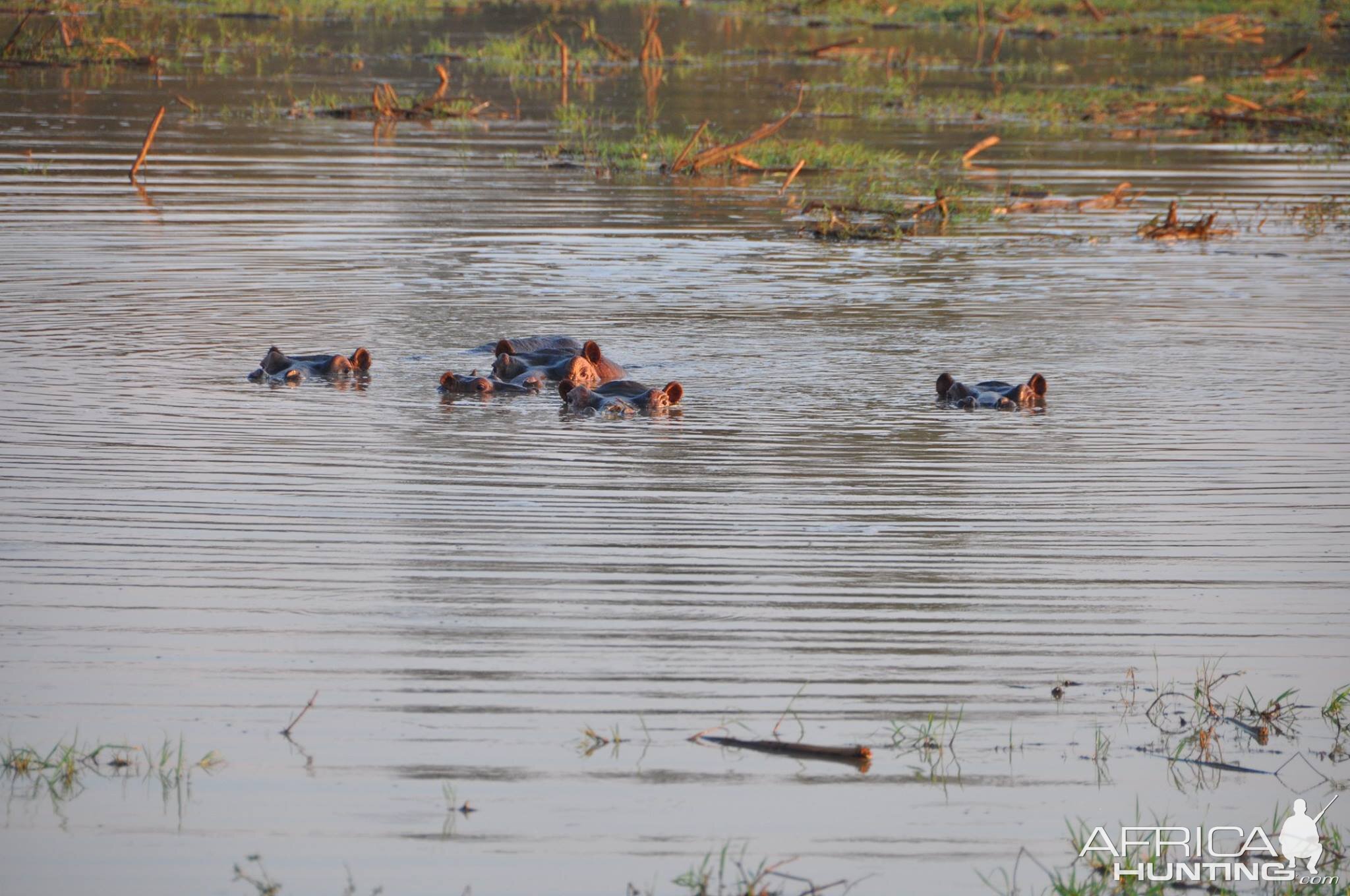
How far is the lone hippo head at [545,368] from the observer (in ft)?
34.5

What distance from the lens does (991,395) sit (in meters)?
10.6

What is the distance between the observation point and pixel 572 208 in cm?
1902

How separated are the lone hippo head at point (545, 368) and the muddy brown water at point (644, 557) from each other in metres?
0.29

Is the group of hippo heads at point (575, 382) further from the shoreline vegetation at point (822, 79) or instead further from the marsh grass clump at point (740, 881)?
the shoreline vegetation at point (822, 79)

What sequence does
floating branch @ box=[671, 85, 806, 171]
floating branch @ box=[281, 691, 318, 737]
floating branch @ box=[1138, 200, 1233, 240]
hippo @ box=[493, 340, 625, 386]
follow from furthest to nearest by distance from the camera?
floating branch @ box=[671, 85, 806, 171] < floating branch @ box=[1138, 200, 1233, 240] < hippo @ box=[493, 340, 625, 386] < floating branch @ box=[281, 691, 318, 737]

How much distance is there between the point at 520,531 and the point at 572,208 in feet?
39.0

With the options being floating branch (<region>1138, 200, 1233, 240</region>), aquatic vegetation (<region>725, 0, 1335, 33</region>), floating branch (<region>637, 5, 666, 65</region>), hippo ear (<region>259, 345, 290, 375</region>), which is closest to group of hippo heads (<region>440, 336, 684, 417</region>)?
hippo ear (<region>259, 345, 290, 375</region>)

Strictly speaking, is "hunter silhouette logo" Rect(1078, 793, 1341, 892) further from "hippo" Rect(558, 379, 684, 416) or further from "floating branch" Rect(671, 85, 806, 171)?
"floating branch" Rect(671, 85, 806, 171)

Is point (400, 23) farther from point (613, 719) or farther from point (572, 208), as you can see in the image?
point (613, 719)

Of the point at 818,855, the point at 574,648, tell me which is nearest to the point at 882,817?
the point at 818,855

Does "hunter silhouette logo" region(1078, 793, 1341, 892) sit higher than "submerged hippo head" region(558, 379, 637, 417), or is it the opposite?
"submerged hippo head" region(558, 379, 637, 417)

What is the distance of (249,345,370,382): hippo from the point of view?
10797 mm

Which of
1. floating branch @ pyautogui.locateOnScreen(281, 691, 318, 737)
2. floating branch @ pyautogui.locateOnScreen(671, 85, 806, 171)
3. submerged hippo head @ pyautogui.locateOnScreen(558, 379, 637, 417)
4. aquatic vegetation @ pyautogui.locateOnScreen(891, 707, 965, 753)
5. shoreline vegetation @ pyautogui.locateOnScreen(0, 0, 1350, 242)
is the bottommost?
aquatic vegetation @ pyautogui.locateOnScreen(891, 707, 965, 753)

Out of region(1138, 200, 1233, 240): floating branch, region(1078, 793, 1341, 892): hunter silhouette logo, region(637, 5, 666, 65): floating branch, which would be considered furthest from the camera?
region(637, 5, 666, 65): floating branch
